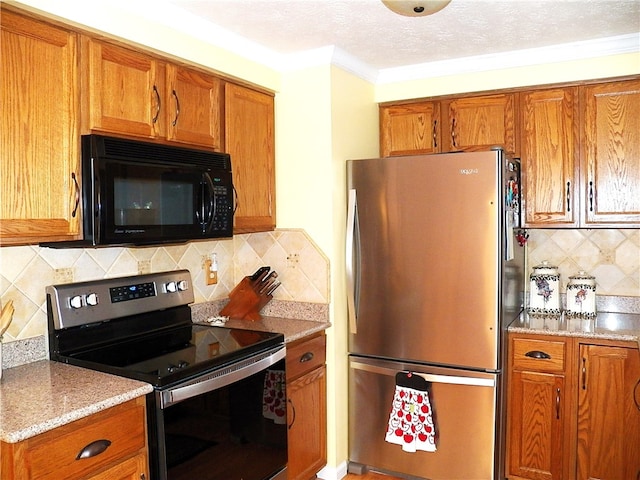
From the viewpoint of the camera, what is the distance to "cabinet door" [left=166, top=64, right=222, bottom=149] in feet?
7.81

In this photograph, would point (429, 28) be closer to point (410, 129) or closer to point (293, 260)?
point (410, 129)

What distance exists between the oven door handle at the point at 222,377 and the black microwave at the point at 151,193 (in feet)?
1.91

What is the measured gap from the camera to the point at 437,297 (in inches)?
108

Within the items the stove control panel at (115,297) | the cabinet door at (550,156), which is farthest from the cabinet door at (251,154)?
the cabinet door at (550,156)

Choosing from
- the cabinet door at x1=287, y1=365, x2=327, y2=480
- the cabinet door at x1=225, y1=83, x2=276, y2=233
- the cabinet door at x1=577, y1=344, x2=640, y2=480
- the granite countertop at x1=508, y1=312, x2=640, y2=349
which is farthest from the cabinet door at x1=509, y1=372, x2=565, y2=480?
the cabinet door at x1=225, y1=83, x2=276, y2=233

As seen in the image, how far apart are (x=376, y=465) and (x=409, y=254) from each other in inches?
46.0

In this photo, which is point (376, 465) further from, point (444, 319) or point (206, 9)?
point (206, 9)

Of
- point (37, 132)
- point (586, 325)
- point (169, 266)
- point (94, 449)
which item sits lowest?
point (94, 449)

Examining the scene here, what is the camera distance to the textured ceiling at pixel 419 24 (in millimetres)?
2305

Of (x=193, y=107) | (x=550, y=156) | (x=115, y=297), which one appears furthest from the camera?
(x=550, y=156)

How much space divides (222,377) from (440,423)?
1.24 metres

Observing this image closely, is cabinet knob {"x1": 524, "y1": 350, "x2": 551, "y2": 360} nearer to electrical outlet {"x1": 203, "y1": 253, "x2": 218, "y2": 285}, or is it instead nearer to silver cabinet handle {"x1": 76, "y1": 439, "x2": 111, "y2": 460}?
electrical outlet {"x1": 203, "y1": 253, "x2": 218, "y2": 285}

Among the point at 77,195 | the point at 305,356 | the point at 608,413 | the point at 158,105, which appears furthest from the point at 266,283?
the point at 608,413

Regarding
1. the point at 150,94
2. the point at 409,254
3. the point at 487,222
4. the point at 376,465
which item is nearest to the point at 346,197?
the point at 409,254
